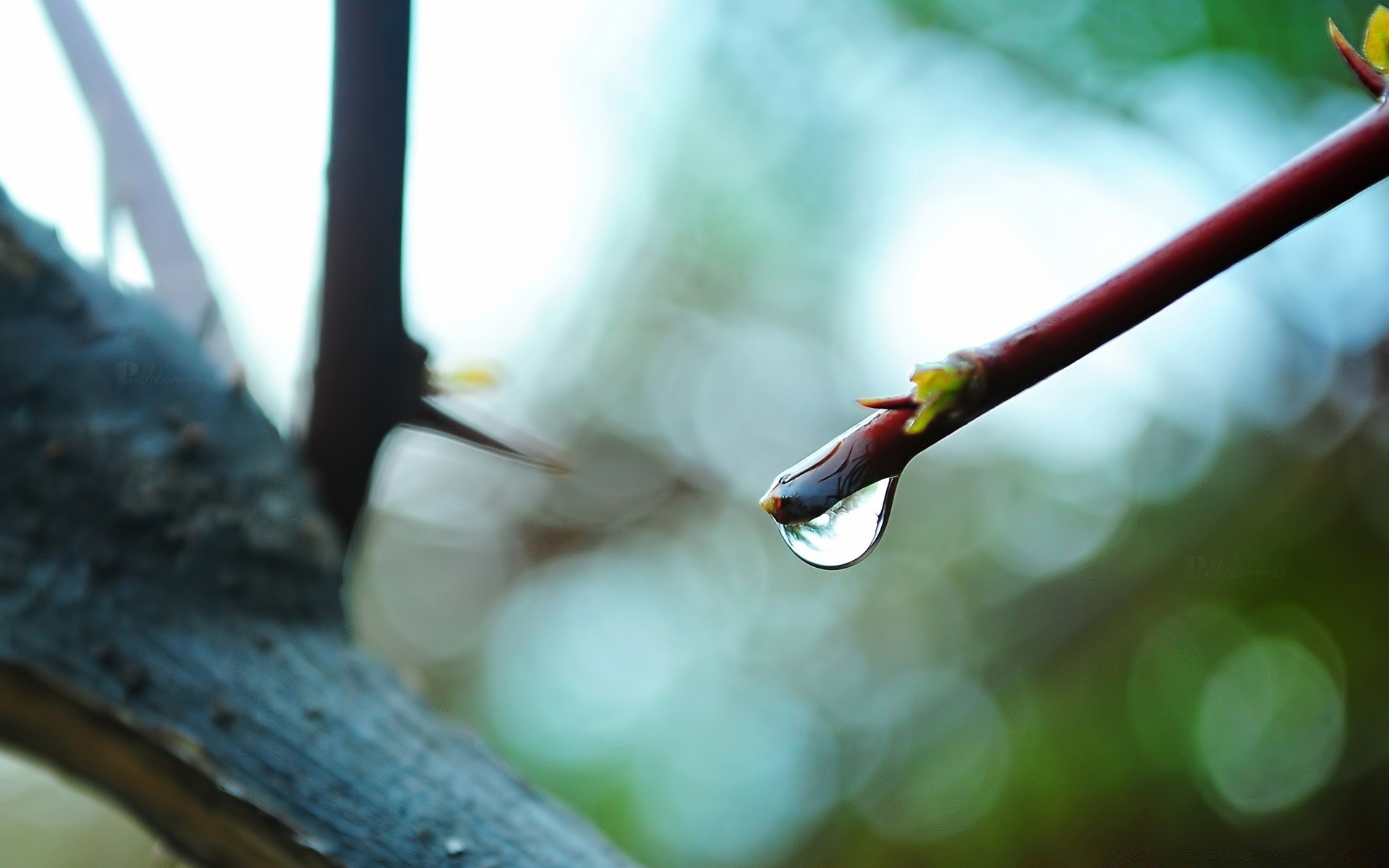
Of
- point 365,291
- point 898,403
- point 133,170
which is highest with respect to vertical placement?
point 133,170

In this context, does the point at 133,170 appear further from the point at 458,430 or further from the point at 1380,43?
the point at 1380,43

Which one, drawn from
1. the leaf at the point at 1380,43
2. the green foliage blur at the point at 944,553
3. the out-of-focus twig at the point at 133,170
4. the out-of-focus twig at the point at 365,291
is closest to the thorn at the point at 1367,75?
the leaf at the point at 1380,43

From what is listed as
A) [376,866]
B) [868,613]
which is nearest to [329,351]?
[376,866]

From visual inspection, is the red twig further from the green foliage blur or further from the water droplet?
the green foliage blur

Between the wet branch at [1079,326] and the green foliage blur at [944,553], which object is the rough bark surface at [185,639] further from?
the green foliage blur at [944,553]

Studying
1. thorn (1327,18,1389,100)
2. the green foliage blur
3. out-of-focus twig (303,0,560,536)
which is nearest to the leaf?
thorn (1327,18,1389,100)

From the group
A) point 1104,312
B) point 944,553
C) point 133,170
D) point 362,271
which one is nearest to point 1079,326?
point 1104,312
